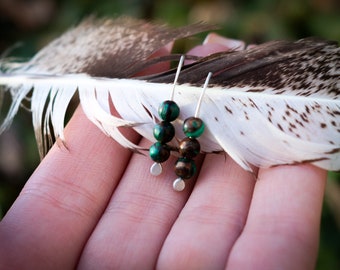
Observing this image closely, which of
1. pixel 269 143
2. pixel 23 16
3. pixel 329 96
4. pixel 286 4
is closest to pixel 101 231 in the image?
pixel 269 143

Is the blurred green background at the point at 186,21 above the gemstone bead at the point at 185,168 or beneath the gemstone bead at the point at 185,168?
beneath

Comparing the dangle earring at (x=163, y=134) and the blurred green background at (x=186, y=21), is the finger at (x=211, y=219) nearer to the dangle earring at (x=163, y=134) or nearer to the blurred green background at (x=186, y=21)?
the dangle earring at (x=163, y=134)

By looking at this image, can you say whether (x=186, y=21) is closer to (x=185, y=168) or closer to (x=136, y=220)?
(x=185, y=168)

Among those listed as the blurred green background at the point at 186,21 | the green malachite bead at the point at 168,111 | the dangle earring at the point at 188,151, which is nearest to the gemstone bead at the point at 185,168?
the dangle earring at the point at 188,151

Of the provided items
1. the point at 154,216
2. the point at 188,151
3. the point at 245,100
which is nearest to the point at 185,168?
the point at 188,151

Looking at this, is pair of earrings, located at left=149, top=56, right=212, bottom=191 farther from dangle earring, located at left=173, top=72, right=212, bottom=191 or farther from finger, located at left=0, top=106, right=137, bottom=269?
finger, located at left=0, top=106, right=137, bottom=269

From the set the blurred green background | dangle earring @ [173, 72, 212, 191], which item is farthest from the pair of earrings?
the blurred green background
